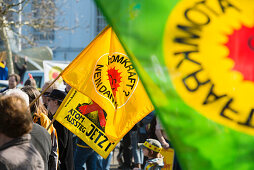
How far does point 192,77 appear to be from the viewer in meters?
1.64

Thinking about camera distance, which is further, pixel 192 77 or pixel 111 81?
pixel 111 81

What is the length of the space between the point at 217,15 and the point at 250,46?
0.17 metres

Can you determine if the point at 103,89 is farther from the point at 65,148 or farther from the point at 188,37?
the point at 188,37

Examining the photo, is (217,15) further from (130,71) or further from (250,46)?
(130,71)

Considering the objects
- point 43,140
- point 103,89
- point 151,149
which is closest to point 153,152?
point 151,149

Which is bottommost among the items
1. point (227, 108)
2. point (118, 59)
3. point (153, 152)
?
point (153, 152)

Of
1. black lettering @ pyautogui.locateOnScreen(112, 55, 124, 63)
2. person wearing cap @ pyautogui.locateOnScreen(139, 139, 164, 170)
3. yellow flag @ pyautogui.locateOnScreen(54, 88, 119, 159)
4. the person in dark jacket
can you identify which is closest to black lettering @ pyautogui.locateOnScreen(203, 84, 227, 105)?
the person in dark jacket

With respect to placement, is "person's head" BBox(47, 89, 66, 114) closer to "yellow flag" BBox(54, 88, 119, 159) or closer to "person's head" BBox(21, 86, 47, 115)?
"yellow flag" BBox(54, 88, 119, 159)

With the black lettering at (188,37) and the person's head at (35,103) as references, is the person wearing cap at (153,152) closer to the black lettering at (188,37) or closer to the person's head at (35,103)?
the person's head at (35,103)

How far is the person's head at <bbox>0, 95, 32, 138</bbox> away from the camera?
2.34 metres

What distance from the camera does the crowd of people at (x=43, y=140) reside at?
7.68 ft

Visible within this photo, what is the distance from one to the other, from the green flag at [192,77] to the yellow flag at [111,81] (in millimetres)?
2172

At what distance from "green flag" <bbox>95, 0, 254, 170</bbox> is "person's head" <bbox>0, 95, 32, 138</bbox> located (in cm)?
96

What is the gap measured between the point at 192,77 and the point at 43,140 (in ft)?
4.49
